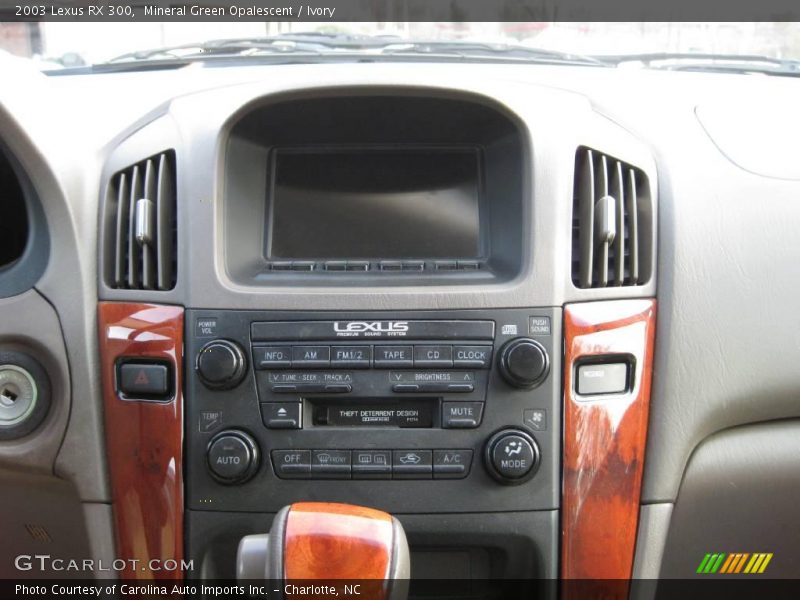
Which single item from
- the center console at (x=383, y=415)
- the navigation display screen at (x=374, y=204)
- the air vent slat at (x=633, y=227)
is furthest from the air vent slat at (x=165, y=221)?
the air vent slat at (x=633, y=227)

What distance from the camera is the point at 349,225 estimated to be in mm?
1985

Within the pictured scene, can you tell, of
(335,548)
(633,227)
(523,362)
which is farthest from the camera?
(633,227)

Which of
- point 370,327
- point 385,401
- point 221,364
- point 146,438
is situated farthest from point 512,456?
point 146,438

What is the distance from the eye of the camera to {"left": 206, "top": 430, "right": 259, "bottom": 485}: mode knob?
1810 mm

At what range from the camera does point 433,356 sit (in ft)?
5.92

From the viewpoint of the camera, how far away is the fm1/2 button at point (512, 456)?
5.91 ft

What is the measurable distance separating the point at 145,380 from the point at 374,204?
2.34 ft

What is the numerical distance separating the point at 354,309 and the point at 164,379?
49cm

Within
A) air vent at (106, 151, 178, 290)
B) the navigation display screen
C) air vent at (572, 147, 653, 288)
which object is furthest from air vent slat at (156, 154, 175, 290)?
air vent at (572, 147, 653, 288)

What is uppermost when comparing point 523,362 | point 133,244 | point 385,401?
point 133,244

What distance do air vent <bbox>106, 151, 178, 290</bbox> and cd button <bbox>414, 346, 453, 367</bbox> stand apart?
615 millimetres

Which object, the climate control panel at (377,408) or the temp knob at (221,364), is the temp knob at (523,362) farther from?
the temp knob at (221,364)

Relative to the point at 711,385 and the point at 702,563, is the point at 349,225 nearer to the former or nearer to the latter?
the point at 711,385

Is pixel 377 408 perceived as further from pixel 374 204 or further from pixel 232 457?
pixel 374 204
